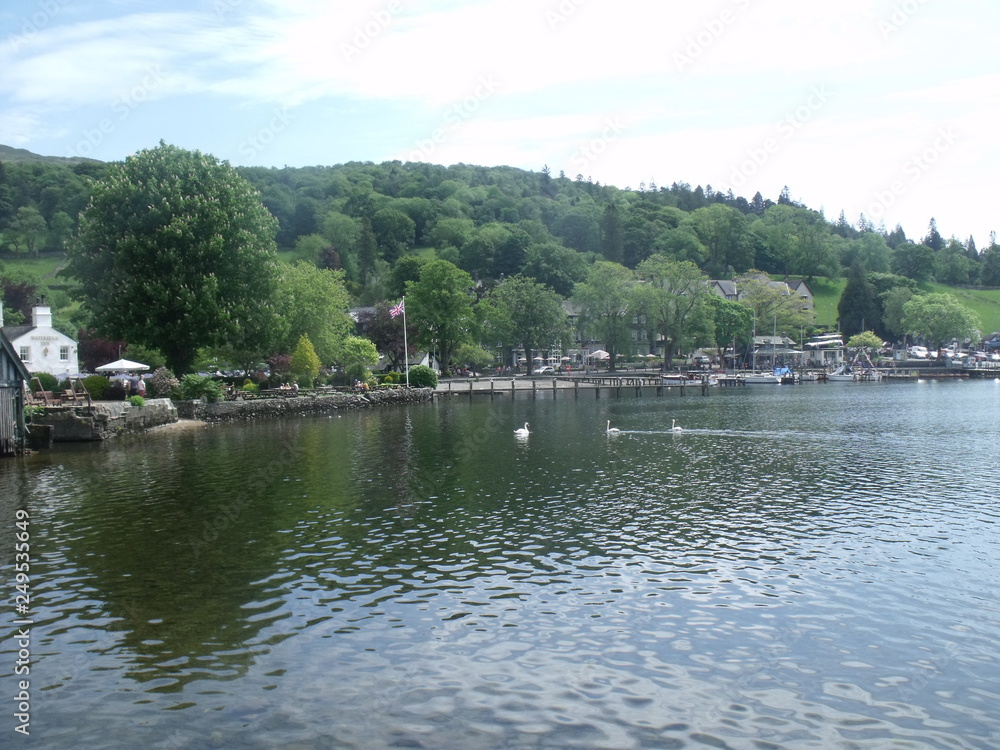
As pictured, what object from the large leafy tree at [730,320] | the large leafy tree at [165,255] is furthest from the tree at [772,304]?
the large leafy tree at [165,255]

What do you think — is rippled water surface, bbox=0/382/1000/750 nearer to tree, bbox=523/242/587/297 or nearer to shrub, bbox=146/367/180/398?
shrub, bbox=146/367/180/398

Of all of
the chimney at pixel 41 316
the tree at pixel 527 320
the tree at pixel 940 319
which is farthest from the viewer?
the tree at pixel 940 319

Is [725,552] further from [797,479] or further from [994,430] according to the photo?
[994,430]

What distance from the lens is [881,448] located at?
34312mm

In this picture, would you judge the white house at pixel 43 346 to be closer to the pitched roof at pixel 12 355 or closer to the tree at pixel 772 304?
the pitched roof at pixel 12 355

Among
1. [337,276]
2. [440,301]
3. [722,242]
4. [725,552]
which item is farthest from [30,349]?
[722,242]

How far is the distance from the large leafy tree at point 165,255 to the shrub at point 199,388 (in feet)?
8.09

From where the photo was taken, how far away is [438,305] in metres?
93.3

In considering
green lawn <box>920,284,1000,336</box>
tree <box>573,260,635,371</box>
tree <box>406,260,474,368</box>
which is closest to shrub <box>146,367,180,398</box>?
tree <box>406,260,474,368</box>

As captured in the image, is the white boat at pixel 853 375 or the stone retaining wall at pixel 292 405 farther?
the white boat at pixel 853 375

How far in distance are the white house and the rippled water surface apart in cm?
4056

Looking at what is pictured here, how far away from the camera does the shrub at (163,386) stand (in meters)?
50.1

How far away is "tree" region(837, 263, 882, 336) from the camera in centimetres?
13962

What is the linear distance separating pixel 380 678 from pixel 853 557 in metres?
11.0
